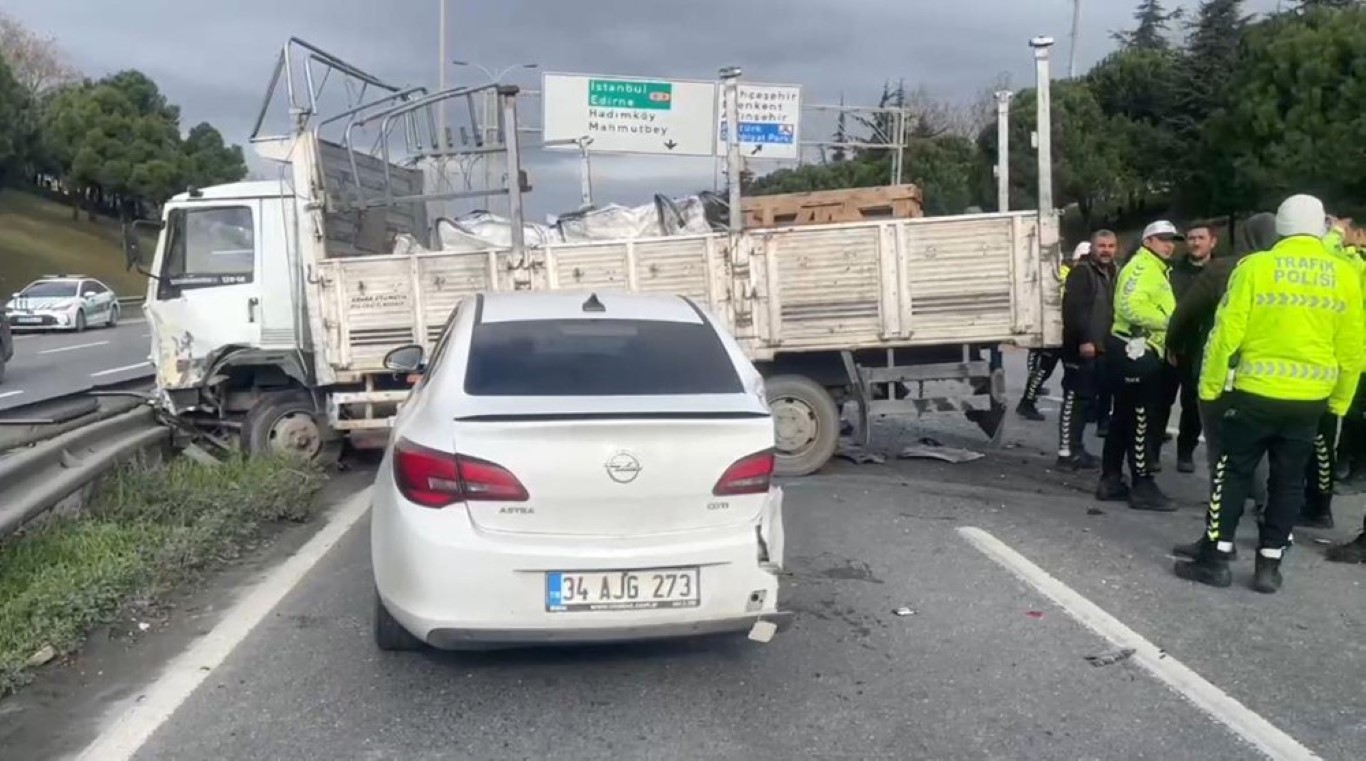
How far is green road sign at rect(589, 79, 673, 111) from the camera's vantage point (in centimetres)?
1378

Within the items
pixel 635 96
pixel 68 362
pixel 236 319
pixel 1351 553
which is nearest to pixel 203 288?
pixel 236 319

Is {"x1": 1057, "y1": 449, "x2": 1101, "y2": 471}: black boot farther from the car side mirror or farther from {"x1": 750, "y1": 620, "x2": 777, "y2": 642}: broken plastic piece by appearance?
{"x1": 750, "y1": 620, "x2": 777, "y2": 642}: broken plastic piece

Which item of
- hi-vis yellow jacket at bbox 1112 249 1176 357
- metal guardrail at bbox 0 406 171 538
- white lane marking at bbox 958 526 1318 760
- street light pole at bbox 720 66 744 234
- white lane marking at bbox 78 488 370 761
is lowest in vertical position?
white lane marking at bbox 958 526 1318 760

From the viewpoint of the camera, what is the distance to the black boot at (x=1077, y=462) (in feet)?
36.2

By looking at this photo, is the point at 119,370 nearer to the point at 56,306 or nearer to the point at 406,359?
the point at 56,306

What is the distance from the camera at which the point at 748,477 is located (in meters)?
5.17

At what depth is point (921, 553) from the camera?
25.3 feet

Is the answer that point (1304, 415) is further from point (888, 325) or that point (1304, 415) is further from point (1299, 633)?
point (888, 325)

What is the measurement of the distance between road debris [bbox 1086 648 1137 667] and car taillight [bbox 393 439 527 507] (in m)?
2.48

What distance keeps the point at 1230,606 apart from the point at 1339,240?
3.06m

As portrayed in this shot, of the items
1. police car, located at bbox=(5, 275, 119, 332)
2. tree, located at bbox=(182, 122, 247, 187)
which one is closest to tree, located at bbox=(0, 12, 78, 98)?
tree, located at bbox=(182, 122, 247, 187)

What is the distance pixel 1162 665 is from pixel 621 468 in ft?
7.91

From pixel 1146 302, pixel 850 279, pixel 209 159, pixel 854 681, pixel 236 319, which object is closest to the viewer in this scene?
pixel 854 681

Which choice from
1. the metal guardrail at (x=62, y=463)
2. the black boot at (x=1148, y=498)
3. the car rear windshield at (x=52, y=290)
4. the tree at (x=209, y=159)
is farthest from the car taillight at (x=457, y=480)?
the tree at (x=209, y=159)
